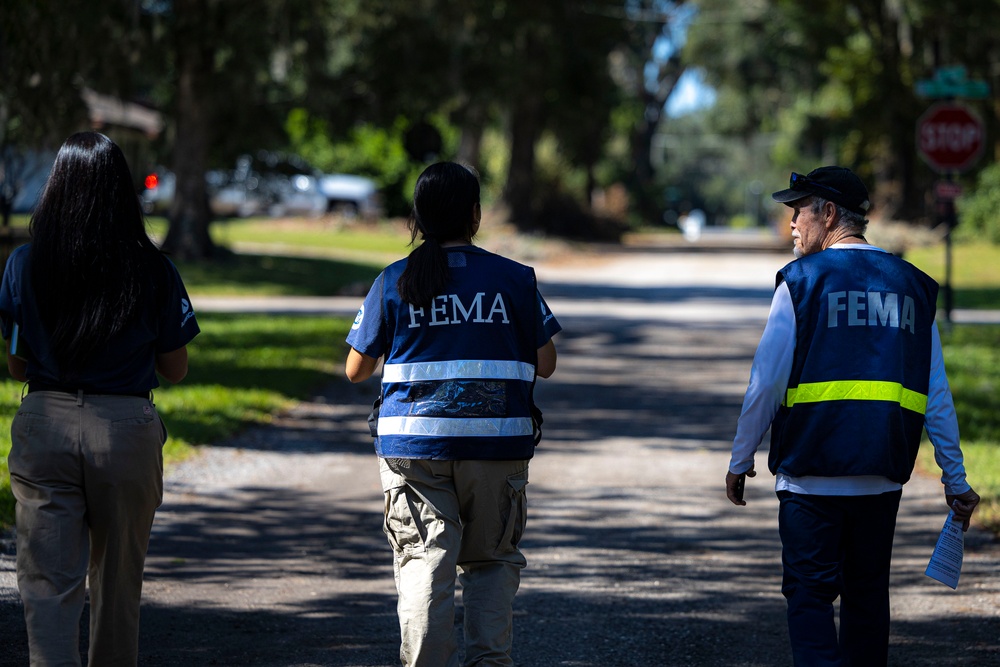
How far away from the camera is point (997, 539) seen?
743 centimetres

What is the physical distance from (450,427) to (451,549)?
1.26ft

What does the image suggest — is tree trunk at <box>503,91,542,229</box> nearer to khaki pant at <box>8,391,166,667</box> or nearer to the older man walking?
the older man walking

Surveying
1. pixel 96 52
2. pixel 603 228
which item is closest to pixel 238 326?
pixel 96 52

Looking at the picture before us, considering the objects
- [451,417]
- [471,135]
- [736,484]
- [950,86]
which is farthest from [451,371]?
[471,135]

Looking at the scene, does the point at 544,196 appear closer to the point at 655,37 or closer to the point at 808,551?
the point at 655,37

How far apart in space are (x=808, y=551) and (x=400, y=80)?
2282cm

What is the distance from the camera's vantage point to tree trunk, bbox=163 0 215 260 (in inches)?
922

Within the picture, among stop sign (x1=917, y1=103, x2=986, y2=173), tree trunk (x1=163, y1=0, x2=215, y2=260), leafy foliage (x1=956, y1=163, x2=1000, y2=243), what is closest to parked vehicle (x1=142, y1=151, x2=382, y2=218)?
tree trunk (x1=163, y1=0, x2=215, y2=260)

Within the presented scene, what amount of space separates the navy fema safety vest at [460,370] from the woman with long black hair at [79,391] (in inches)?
29.3

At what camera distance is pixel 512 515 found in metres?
4.14

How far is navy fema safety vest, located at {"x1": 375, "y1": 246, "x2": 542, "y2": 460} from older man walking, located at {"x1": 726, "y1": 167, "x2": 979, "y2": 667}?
766 mm

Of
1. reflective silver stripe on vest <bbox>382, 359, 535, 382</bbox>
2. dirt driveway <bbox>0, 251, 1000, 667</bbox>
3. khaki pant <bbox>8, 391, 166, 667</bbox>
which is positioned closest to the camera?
khaki pant <bbox>8, 391, 166, 667</bbox>

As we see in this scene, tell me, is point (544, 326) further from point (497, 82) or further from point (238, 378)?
point (497, 82)

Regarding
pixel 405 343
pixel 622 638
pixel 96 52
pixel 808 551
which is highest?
Result: pixel 96 52
